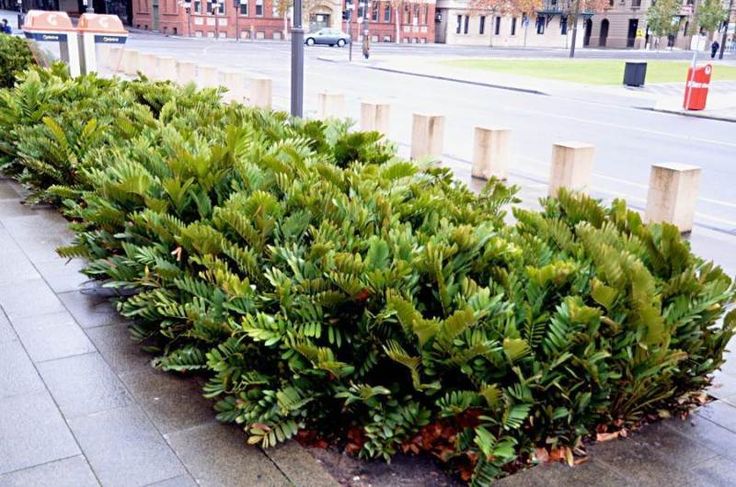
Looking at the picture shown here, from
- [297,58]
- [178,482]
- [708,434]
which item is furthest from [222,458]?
[297,58]

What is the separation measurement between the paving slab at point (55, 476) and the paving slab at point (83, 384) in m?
0.49

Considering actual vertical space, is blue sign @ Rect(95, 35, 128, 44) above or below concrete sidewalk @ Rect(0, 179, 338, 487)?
above

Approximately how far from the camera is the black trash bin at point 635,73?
109ft

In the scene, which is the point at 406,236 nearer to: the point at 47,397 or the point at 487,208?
the point at 487,208

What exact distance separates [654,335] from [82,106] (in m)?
7.33

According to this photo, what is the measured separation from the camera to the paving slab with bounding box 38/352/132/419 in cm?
412

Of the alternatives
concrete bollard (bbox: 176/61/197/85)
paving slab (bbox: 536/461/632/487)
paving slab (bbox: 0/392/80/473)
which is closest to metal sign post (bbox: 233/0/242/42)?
concrete bollard (bbox: 176/61/197/85)

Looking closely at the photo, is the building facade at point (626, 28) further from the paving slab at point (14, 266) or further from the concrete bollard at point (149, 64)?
the paving slab at point (14, 266)

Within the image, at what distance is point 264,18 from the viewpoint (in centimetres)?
7381

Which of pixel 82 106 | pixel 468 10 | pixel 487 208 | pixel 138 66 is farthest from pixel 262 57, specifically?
pixel 468 10

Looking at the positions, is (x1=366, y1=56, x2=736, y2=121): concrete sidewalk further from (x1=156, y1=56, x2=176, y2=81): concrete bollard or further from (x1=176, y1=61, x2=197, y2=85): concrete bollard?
(x1=176, y1=61, x2=197, y2=85): concrete bollard

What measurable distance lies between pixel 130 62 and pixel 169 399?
27284 mm

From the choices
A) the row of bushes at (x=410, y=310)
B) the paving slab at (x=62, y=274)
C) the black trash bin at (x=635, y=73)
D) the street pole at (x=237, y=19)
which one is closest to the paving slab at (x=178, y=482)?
the row of bushes at (x=410, y=310)

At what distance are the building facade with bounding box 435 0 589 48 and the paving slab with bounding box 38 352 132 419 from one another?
3215 inches
